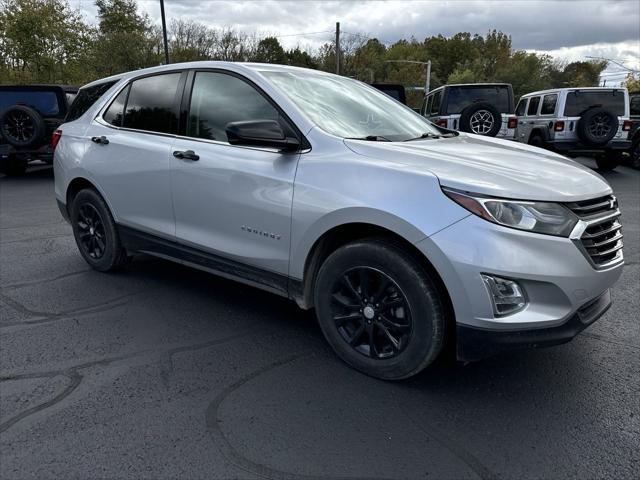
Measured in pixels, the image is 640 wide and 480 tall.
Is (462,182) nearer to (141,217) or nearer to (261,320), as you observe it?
(261,320)

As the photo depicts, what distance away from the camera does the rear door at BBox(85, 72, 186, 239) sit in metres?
3.90

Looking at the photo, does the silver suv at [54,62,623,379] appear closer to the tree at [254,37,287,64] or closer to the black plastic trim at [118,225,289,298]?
the black plastic trim at [118,225,289,298]

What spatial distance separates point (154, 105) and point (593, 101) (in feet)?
36.9

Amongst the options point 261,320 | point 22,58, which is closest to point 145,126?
point 261,320

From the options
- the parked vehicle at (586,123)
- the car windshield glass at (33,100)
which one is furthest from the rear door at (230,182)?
the parked vehicle at (586,123)

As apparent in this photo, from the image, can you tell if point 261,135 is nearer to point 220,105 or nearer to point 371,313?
point 220,105

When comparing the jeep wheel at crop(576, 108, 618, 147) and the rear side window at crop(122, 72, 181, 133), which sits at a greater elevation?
the rear side window at crop(122, 72, 181, 133)

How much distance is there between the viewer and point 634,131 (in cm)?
1265

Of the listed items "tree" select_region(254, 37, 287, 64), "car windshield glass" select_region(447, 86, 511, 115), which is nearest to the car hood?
"car windshield glass" select_region(447, 86, 511, 115)

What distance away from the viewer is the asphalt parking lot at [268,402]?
2291 millimetres

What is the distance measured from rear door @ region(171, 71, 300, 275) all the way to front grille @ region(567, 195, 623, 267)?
5.10ft

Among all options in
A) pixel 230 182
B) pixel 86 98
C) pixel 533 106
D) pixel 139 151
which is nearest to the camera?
pixel 230 182

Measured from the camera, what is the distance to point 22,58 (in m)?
24.7

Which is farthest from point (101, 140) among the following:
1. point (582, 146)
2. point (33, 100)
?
point (582, 146)
